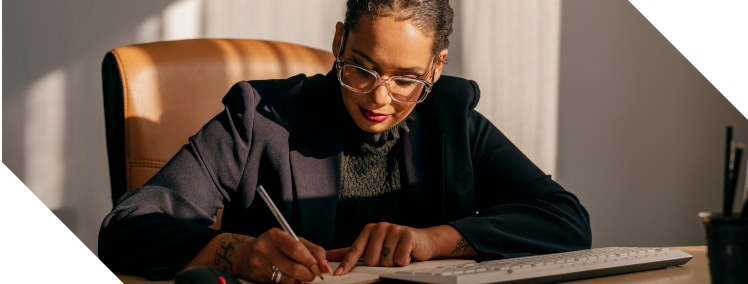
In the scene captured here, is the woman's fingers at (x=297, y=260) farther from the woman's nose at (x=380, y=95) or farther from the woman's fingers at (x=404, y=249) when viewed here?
the woman's nose at (x=380, y=95)

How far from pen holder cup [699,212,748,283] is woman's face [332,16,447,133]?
2.13 ft

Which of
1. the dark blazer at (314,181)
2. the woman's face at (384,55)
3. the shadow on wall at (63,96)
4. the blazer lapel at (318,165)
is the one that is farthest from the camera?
the shadow on wall at (63,96)

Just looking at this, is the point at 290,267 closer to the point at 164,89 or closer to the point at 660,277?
the point at 660,277

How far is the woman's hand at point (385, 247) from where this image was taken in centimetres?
85

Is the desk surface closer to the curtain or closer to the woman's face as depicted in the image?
the woman's face

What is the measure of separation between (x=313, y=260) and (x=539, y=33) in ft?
6.61

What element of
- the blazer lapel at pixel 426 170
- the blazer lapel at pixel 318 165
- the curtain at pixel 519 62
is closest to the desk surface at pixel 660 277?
the blazer lapel at pixel 318 165

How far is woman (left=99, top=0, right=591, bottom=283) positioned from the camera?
0.88 metres

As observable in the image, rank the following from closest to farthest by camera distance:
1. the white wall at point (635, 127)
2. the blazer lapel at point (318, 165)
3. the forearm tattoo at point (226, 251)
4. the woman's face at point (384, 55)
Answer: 1. the forearm tattoo at point (226, 251)
2. the woman's face at point (384, 55)
3. the blazer lapel at point (318, 165)
4. the white wall at point (635, 127)

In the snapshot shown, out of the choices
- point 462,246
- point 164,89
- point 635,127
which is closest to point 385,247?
point 462,246

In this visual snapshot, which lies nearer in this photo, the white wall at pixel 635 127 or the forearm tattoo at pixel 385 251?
the forearm tattoo at pixel 385 251

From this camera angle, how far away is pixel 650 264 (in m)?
0.84

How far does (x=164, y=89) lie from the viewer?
143 centimetres

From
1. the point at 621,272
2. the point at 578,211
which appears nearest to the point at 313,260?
the point at 621,272
